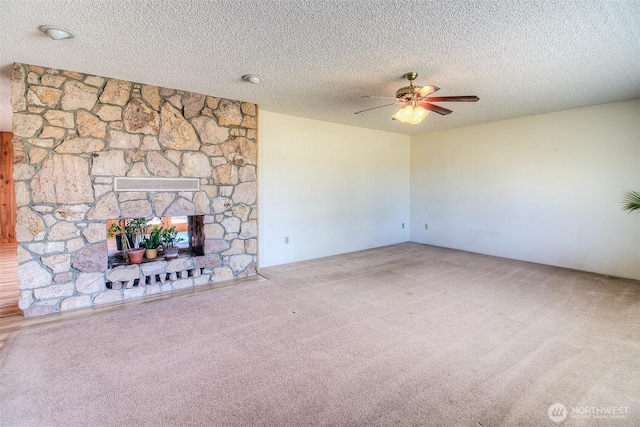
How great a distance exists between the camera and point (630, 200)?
4379 mm

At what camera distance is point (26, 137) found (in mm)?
3115

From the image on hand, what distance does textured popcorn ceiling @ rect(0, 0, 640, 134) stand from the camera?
2158mm

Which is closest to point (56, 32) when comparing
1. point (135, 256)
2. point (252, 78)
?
point (252, 78)

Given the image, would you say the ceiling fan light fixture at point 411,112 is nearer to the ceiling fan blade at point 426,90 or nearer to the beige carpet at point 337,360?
the ceiling fan blade at point 426,90

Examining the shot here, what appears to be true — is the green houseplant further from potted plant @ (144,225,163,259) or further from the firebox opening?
potted plant @ (144,225,163,259)

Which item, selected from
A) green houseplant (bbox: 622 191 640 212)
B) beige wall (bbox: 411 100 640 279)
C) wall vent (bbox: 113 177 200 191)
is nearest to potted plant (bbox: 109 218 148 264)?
wall vent (bbox: 113 177 200 191)

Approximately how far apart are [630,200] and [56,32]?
6.82m

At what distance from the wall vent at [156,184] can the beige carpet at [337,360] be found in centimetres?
138

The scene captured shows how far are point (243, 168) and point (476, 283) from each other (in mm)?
3633

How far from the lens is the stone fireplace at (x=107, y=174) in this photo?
316 centimetres

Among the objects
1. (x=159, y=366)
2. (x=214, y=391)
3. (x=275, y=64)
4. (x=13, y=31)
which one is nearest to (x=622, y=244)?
(x=275, y=64)

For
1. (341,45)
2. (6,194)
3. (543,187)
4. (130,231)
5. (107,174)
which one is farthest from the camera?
(6,194)

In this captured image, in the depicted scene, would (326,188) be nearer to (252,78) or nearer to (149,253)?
(252,78)

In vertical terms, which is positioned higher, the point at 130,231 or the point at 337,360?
the point at 130,231
